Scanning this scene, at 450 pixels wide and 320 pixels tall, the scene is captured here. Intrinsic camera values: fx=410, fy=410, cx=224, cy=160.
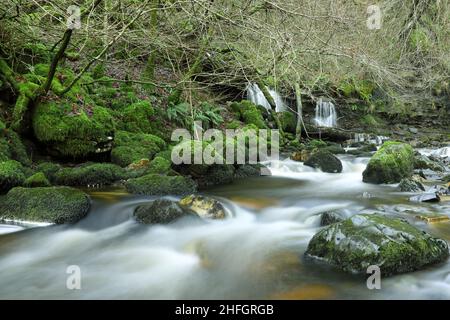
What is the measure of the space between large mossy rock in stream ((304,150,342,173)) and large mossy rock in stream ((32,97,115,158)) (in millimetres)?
4818

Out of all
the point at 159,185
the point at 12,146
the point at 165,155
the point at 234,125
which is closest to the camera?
the point at 159,185

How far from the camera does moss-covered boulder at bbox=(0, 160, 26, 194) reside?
6137 mm

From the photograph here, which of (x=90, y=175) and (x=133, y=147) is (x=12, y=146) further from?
(x=133, y=147)

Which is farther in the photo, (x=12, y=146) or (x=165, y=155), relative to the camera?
(x=165, y=155)

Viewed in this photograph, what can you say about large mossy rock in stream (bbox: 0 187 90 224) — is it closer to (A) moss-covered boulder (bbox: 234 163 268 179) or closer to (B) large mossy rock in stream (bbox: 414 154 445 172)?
(A) moss-covered boulder (bbox: 234 163 268 179)

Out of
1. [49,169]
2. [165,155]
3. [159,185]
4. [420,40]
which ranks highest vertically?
[420,40]

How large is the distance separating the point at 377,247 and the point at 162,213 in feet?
8.86

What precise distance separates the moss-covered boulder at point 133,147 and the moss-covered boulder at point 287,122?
255 inches

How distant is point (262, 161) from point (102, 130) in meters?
4.19

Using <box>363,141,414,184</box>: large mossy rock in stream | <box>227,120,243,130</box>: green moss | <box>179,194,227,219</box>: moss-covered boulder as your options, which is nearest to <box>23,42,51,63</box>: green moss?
<box>179,194,227,219</box>: moss-covered boulder

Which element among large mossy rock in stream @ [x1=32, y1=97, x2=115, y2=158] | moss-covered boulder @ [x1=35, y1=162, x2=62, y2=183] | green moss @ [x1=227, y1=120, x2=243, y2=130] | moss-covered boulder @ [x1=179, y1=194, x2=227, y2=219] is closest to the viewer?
moss-covered boulder @ [x1=179, y1=194, x2=227, y2=219]

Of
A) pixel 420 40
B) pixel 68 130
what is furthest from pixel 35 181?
pixel 420 40

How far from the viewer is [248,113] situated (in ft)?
46.0

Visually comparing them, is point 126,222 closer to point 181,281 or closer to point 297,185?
point 181,281
